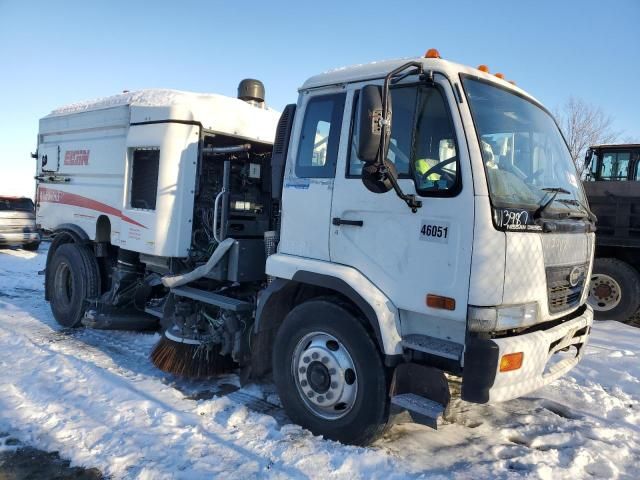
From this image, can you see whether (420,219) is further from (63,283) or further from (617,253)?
(617,253)

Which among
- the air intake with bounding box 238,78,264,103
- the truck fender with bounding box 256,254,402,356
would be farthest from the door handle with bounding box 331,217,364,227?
the air intake with bounding box 238,78,264,103

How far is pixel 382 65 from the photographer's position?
3.61m

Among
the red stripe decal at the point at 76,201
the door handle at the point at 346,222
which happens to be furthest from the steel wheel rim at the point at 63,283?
the door handle at the point at 346,222

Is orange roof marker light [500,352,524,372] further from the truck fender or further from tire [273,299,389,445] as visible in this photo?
tire [273,299,389,445]

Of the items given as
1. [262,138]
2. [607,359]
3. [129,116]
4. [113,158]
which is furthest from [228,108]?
[607,359]

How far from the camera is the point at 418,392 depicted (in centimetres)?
335

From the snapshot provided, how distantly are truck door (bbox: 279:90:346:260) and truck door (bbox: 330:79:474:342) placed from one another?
0.19m

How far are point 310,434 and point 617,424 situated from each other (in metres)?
2.56

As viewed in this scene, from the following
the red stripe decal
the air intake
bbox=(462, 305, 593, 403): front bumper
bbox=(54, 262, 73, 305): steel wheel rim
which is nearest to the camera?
bbox=(462, 305, 593, 403): front bumper

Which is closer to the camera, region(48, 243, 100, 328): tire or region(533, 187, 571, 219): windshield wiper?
region(533, 187, 571, 219): windshield wiper

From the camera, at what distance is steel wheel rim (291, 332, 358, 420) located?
3580 millimetres

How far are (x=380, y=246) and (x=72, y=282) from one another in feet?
16.1

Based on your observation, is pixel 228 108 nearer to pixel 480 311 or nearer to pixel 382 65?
pixel 382 65

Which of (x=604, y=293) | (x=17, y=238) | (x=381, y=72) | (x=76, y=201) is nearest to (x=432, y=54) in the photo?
(x=381, y=72)
